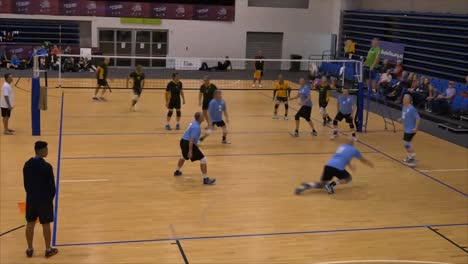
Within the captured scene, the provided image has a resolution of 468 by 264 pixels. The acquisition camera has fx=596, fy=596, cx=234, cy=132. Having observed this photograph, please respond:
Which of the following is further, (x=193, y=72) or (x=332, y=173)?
(x=193, y=72)

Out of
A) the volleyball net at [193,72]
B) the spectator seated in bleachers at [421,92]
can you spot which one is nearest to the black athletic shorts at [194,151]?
the volleyball net at [193,72]

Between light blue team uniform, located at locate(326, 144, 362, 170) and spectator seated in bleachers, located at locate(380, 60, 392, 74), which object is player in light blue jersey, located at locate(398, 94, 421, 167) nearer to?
light blue team uniform, located at locate(326, 144, 362, 170)

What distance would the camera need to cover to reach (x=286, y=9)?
42.2 m

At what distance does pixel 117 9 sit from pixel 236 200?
28.4 meters

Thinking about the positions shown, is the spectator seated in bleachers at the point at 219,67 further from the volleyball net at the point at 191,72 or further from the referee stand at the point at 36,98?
the referee stand at the point at 36,98

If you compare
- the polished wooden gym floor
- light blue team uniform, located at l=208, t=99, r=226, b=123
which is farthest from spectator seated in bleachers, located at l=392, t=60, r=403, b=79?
light blue team uniform, located at l=208, t=99, r=226, b=123

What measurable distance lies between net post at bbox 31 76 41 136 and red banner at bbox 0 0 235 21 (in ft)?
69.7

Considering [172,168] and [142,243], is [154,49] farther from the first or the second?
[142,243]

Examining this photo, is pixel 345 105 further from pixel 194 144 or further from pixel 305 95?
pixel 194 144

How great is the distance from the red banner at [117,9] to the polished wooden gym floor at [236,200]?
17.9 metres

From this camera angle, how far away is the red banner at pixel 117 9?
1496 inches

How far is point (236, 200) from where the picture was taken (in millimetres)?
13930

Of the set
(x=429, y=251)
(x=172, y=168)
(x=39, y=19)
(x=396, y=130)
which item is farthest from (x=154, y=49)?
(x=429, y=251)

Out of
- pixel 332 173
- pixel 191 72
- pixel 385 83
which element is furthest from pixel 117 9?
pixel 332 173
